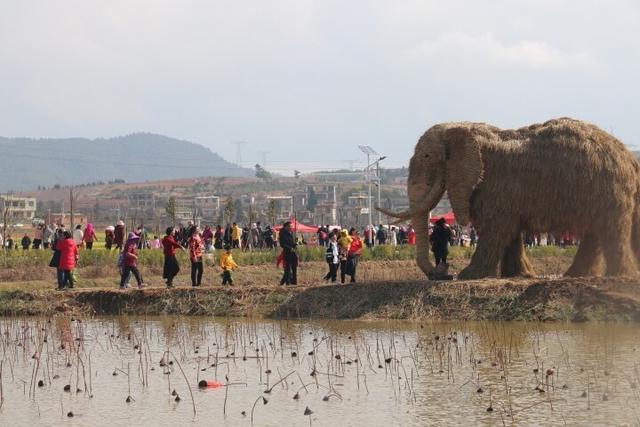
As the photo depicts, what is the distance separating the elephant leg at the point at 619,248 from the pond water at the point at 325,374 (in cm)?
281

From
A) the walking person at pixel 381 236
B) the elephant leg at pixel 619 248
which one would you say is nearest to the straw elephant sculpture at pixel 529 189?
the elephant leg at pixel 619 248

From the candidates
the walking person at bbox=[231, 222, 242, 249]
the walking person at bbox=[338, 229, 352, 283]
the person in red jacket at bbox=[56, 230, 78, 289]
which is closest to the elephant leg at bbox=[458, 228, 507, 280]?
the walking person at bbox=[338, 229, 352, 283]

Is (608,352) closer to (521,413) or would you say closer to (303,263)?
(521,413)

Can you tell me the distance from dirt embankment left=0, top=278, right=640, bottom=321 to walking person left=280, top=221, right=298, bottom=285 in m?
2.26

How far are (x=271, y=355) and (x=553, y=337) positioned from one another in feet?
18.0

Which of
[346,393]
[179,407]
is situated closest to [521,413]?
[346,393]

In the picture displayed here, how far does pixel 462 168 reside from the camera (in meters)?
27.8

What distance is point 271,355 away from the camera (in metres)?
20.4

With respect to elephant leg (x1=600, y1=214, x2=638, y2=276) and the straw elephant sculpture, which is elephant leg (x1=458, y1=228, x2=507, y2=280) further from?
elephant leg (x1=600, y1=214, x2=638, y2=276)

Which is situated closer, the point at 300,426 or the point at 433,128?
the point at 300,426

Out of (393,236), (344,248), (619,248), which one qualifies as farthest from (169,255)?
(393,236)

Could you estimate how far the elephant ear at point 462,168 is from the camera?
90.5 feet

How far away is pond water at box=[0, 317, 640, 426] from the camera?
15102mm

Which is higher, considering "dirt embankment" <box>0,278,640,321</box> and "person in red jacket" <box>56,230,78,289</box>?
"person in red jacket" <box>56,230,78,289</box>
